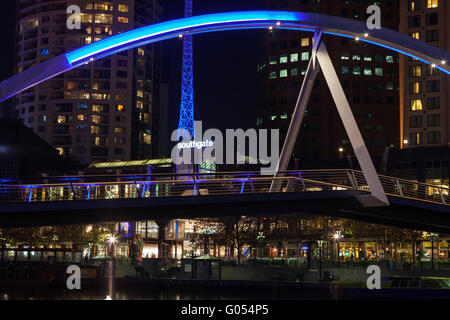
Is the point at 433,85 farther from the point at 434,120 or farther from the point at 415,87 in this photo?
the point at 434,120

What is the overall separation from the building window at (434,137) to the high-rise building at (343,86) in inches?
1087

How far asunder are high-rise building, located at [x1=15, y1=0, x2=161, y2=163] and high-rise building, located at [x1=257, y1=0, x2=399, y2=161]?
131ft

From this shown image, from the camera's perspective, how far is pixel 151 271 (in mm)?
54344

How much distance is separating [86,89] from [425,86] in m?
82.8

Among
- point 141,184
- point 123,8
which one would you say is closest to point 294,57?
point 123,8

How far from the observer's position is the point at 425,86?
4038 inches

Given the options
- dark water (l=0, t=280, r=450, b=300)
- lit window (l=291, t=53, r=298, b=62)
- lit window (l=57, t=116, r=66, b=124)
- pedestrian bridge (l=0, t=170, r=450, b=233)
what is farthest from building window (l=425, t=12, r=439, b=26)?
lit window (l=57, t=116, r=66, b=124)

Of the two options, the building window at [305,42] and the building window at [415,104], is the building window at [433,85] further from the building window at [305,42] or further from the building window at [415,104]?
the building window at [305,42]

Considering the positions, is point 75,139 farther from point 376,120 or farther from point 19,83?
point 19,83

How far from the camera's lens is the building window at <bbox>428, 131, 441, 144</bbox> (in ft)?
330

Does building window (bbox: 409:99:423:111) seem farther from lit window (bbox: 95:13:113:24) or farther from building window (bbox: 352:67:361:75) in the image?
lit window (bbox: 95:13:113:24)

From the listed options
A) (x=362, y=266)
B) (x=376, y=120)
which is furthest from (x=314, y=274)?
(x=376, y=120)

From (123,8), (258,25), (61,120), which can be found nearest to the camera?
(258,25)
